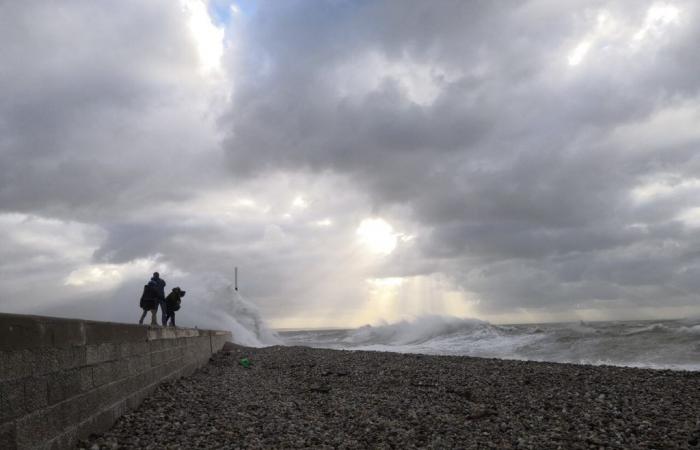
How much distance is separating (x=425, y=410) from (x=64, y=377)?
19.5ft

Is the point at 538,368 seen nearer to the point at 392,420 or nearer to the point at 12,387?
the point at 392,420

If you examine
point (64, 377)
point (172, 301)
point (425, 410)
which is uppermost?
point (172, 301)

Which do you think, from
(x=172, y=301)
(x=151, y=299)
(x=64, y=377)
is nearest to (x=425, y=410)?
(x=64, y=377)

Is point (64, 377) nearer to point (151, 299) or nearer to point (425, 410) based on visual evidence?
point (425, 410)

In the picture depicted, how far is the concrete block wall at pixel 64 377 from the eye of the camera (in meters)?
4.62

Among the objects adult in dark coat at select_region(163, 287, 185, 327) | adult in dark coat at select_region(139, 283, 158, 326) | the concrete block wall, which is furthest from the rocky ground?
adult in dark coat at select_region(163, 287, 185, 327)

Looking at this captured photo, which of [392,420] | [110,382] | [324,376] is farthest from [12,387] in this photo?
[324,376]

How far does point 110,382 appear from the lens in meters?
7.23

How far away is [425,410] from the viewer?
31.3 ft

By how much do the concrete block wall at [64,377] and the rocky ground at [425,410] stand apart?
→ 346 millimetres

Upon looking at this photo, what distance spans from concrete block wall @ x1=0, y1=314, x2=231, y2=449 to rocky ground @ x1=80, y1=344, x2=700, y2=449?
0.35m

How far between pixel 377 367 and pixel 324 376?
1.98 meters

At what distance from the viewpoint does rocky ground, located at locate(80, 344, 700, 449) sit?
23.6ft

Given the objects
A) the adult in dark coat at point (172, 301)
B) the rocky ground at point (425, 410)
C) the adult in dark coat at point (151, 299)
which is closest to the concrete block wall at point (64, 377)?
the rocky ground at point (425, 410)
